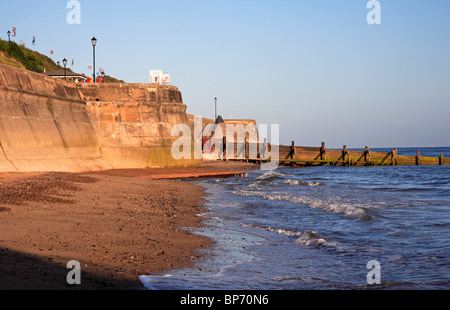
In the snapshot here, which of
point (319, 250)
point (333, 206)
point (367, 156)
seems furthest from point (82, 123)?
point (367, 156)

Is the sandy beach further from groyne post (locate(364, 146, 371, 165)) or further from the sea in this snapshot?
groyne post (locate(364, 146, 371, 165))

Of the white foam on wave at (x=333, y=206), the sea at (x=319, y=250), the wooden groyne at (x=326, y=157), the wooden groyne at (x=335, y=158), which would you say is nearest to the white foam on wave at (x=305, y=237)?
the sea at (x=319, y=250)

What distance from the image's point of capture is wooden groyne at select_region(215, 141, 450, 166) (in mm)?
44031

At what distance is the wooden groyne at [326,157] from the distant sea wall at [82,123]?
18367 millimetres

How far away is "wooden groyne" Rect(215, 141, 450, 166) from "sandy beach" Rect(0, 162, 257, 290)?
105ft

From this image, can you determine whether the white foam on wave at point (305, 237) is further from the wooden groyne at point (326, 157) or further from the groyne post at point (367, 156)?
the groyne post at point (367, 156)

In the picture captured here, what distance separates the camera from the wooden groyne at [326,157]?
44031 millimetres

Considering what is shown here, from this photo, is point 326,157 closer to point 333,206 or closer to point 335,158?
point 335,158

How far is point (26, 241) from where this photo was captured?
5809mm

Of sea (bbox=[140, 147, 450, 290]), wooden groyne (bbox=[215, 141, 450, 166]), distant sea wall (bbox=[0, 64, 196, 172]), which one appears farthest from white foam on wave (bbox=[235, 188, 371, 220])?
wooden groyne (bbox=[215, 141, 450, 166])

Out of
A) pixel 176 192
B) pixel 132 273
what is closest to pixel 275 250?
pixel 132 273

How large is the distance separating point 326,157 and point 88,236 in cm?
3920
